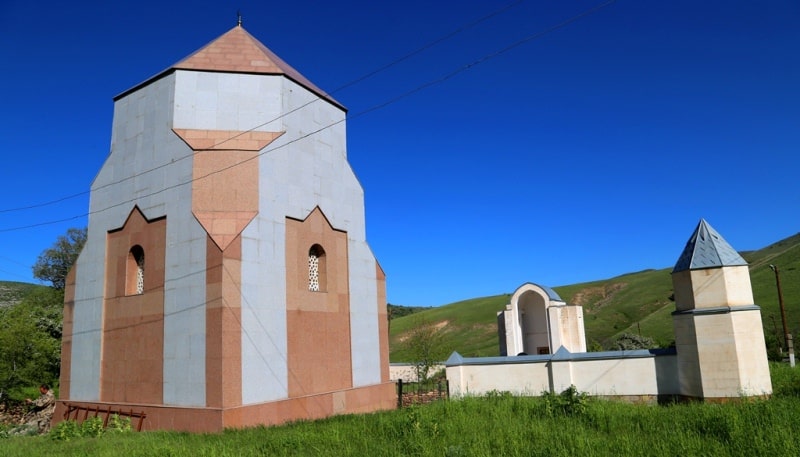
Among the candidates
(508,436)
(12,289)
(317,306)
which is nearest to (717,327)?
(508,436)

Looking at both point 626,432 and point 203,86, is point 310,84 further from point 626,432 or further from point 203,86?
point 626,432

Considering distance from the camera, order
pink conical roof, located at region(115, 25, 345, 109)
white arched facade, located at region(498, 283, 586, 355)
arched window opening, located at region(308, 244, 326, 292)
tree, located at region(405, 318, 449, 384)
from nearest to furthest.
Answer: pink conical roof, located at region(115, 25, 345, 109) < arched window opening, located at region(308, 244, 326, 292) < white arched facade, located at region(498, 283, 586, 355) < tree, located at region(405, 318, 449, 384)

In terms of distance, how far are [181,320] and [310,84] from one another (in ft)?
30.2

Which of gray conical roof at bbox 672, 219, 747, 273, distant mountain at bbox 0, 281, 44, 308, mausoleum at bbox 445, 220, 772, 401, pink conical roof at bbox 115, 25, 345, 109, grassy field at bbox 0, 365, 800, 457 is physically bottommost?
grassy field at bbox 0, 365, 800, 457

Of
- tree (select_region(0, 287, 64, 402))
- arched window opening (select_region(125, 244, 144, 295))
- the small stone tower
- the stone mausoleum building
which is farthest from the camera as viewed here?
Answer: tree (select_region(0, 287, 64, 402))

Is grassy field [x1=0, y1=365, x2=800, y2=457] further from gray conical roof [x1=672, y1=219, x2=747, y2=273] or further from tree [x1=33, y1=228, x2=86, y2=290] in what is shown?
tree [x1=33, y1=228, x2=86, y2=290]

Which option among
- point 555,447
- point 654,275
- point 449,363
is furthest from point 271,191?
point 654,275

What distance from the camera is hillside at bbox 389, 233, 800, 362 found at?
39469 mm

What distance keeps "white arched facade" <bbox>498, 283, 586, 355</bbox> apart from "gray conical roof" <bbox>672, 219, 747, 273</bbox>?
834 cm

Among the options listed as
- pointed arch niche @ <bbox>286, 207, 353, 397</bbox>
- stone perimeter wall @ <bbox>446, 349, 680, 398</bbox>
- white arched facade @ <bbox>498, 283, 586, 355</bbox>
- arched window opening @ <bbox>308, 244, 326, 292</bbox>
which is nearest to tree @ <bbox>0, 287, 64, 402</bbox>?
arched window opening @ <bbox>308, 244, 326, 292</bbox>

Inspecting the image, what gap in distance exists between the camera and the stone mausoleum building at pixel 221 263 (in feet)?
44.5

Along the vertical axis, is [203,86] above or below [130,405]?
above

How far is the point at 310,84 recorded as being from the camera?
60.1 ft

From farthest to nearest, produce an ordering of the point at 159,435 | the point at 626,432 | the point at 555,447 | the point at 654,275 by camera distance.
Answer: the point at 654,275
the point at 159,435
the point at 626,432
the point at 555,447
